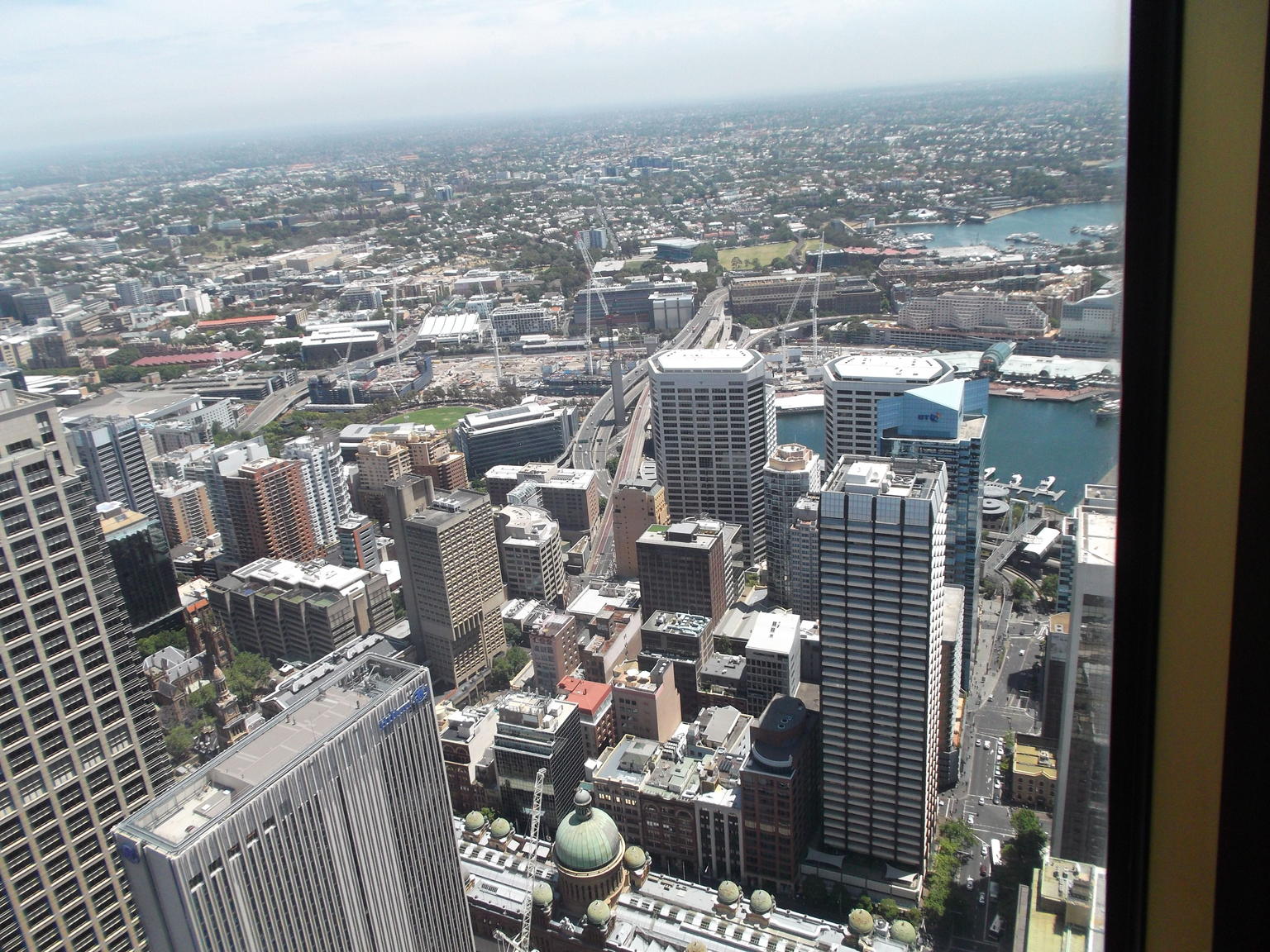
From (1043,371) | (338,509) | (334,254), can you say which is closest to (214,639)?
(338,509)

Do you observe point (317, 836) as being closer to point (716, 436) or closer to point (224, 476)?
point (716, 436)

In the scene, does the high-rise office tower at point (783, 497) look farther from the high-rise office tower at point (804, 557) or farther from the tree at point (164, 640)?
the tree at point (164, 640)

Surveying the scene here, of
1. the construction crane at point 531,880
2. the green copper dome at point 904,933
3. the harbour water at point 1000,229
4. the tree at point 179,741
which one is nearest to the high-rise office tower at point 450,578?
the tree at point 179,741

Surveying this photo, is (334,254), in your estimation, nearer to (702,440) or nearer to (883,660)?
(702,440)

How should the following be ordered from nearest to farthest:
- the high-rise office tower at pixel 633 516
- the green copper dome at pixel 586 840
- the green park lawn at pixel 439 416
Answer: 1. the green copper dome at pixel 586 840
2. the high-rise office tower at pixel 633 516
3. the green park lawn at pixel 439 416

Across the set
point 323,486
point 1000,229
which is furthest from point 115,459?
point 1000,229
